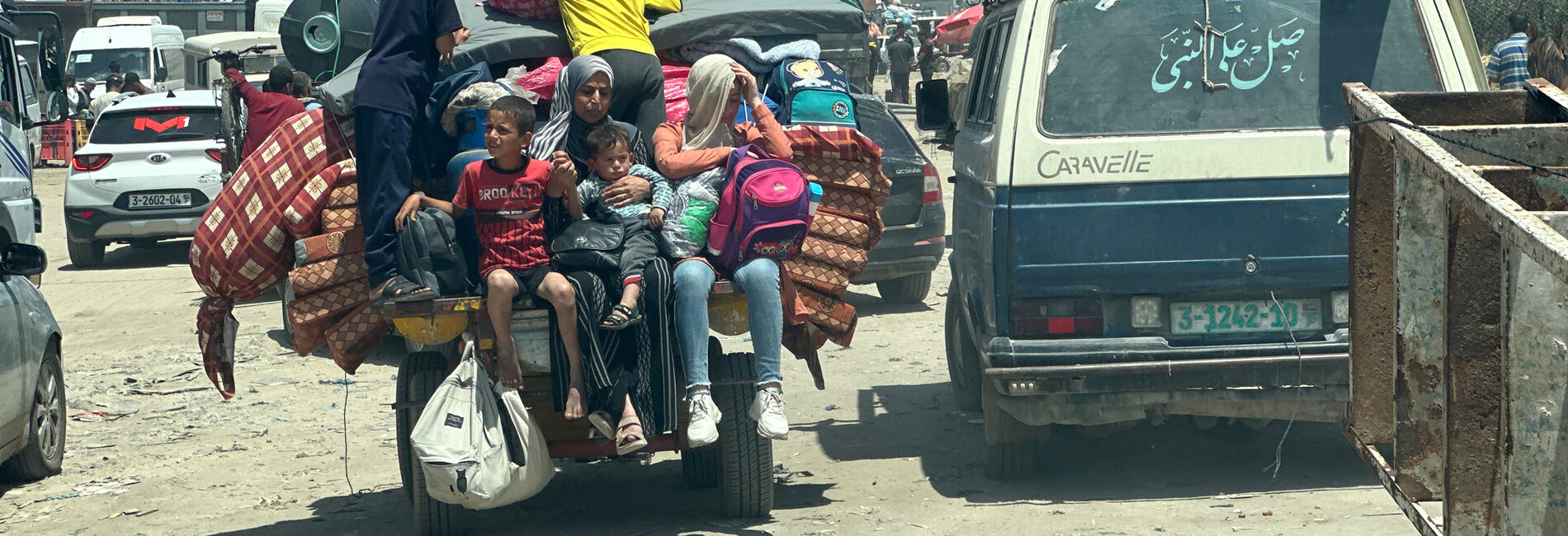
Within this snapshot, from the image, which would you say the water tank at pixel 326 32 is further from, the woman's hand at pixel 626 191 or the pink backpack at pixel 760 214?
the pink backpack at pixel 760 214

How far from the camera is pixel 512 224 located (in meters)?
Answer: 5.03

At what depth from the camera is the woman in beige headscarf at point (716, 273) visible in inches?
200

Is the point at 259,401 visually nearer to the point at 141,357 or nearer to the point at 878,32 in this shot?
the point at 141,357

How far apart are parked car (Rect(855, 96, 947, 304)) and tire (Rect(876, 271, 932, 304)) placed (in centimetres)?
30

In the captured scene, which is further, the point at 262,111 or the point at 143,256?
the point at 143,256

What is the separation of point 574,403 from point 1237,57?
9.16ft

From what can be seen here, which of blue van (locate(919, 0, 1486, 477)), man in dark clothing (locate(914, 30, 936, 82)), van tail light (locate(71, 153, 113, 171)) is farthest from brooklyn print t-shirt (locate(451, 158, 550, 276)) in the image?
man in dark clothing (locate(914, 30, 936, 82))

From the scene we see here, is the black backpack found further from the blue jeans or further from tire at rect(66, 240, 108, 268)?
tire at rect(66, 240, 108, 268)

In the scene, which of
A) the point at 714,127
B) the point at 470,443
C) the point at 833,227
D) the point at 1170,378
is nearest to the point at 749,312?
the point at 833,227

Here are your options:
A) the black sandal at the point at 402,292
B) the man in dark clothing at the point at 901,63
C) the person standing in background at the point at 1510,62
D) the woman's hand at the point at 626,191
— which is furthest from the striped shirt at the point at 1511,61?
the man in dark clothing at the point at 901,63

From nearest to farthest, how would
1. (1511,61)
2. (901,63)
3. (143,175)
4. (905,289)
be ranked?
(905,289) → (1511,61) → (143,175) → (901,63)

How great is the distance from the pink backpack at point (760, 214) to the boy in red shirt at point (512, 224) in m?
0.56

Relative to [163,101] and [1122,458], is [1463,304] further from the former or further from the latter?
[163,101]

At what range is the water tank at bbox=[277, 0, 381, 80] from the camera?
900cm
